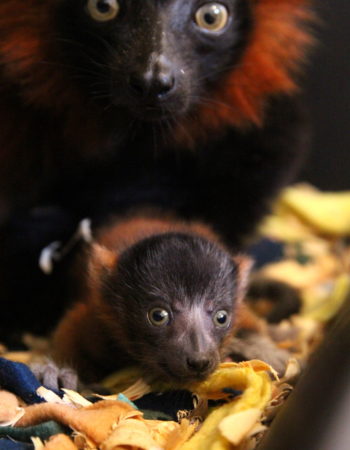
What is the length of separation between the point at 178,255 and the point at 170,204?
2.33 ft

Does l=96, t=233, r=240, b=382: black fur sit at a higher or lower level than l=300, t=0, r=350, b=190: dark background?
lower

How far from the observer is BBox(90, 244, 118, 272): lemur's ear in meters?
2.17

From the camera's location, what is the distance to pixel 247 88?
2.55m

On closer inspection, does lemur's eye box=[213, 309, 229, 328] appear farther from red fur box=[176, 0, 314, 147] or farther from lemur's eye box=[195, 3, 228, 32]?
lemur's eye box=[195, 3, 228, 32]

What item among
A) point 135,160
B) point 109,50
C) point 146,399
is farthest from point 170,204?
point 146,399

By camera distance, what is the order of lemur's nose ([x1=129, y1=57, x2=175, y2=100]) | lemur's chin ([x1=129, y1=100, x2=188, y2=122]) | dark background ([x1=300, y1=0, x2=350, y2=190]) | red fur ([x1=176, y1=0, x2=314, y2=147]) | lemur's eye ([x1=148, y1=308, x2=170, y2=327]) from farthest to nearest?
dark background ([x1=300, y1=0, x2=350, y2=190]), red fur ([x1=176, y1=0, x2=314, y2=147]), lemur's chin ([x1=129, y1=100, x2=188, y2=122]), lemur's nose ([x1=129, y1=57, x2=175, y2=100]), lemur's eye ([x1=148, y1=308, x2=170, y2=327])

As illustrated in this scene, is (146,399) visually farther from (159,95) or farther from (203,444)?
(159,95)

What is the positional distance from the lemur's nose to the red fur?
1.29 feet

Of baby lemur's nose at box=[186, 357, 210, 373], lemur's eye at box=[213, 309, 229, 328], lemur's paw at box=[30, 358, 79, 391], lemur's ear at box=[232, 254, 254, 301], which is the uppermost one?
lemur's ear at box=[232, 254, 254, 301]

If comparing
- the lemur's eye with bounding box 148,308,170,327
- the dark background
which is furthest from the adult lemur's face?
the dark background

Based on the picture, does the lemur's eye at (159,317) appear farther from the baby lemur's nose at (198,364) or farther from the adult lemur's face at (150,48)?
the adult lemur's face at (150,48)

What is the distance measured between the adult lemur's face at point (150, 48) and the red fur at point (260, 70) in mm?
81

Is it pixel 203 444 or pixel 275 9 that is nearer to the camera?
pixel 203 444

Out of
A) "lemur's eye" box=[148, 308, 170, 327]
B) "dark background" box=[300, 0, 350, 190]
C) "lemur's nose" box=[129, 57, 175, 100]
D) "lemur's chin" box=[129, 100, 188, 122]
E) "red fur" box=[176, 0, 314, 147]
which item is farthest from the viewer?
"dark background" box=[300, 0, 350, 190]
